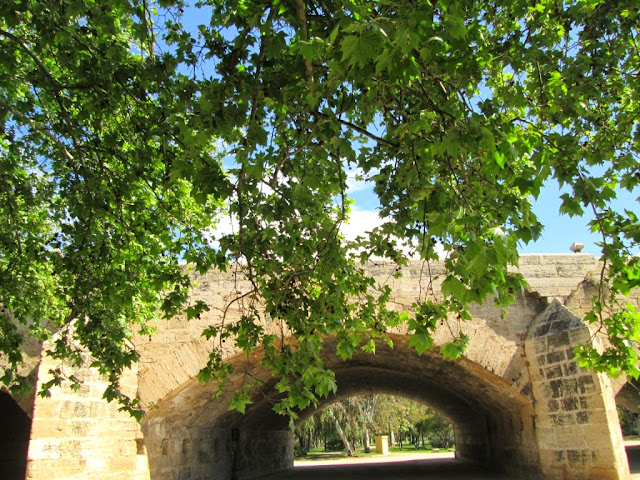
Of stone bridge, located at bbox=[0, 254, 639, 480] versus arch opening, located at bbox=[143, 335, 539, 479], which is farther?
arch opening, located at bbox=[143, 335, 539, 479]

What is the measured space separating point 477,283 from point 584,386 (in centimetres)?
487

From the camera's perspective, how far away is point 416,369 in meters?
9.85

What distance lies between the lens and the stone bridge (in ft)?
20.3

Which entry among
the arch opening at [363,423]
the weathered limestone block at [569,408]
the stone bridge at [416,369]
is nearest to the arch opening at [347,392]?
the stone bridge at [416,369]

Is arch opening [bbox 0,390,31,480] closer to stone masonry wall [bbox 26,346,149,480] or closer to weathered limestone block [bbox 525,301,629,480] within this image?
stone masonry wall [bbox 26,346,149,480]

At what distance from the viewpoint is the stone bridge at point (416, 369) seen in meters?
6.19

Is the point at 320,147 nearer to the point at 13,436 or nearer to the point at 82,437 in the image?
the point at 82,437

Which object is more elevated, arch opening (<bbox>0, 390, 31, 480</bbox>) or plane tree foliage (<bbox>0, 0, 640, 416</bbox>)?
plane tree foliage (<bbox>0, 0, 640, 416</bbox>)

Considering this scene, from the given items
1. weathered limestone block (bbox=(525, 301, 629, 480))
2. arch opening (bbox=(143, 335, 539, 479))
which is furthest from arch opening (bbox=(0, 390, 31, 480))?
weathered limestone block (bbox=(525, 301, 629, 480))

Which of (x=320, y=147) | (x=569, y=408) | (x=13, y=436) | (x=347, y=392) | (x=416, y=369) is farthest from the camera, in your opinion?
(x=347, y=392)

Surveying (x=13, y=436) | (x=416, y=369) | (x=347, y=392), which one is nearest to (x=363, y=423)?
(x=347, y=392)

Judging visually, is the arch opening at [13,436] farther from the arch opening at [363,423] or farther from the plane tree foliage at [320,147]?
the arch opening at [363,423]

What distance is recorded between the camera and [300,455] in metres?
26.7

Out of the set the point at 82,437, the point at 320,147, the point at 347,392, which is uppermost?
the point at 320,147
